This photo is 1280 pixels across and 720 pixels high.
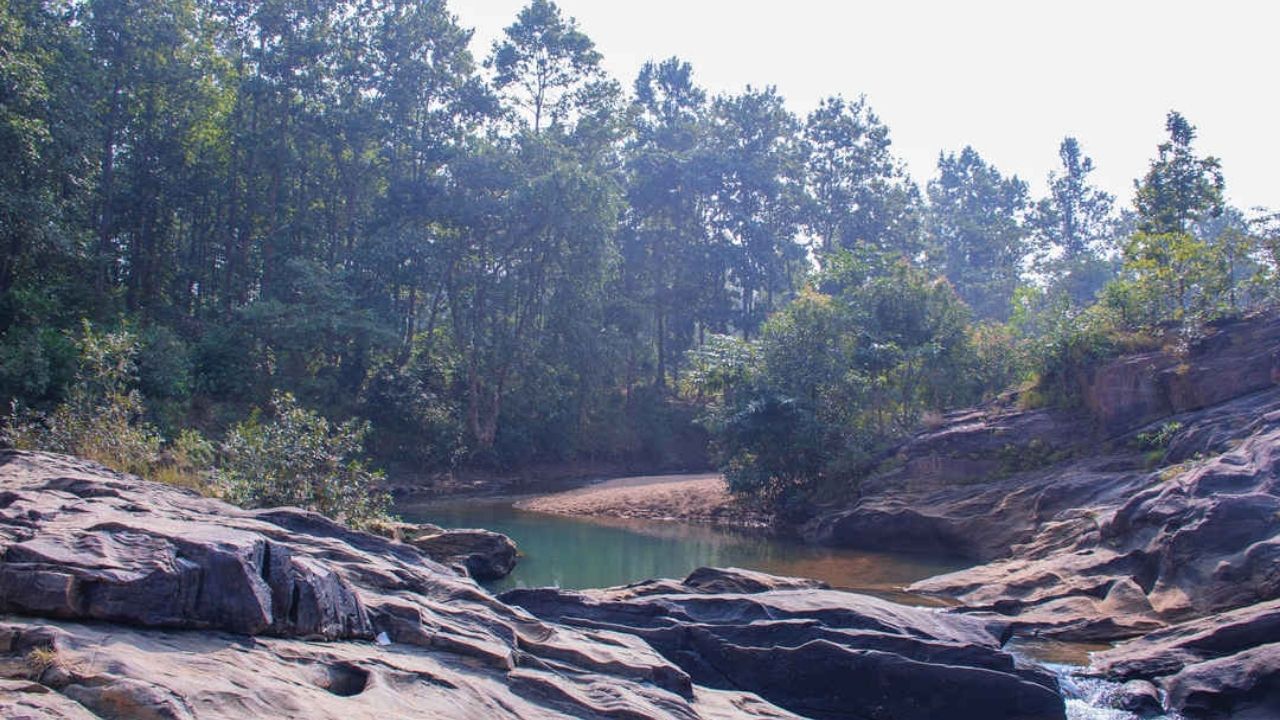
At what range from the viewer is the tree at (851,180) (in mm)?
49188

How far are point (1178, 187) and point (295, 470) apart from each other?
29865 millimetres

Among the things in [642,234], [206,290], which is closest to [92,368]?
[206,290]

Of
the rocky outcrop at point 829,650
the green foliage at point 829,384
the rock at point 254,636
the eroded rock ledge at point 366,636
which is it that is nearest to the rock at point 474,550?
the eroded rock ledge at point 366,636

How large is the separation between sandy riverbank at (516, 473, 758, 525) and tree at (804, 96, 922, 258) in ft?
78.1

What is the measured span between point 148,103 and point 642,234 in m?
21.0

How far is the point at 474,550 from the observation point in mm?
16500

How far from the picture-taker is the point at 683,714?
757 cm

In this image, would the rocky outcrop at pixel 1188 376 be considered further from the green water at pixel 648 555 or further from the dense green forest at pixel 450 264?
the green water at pixel 648 555

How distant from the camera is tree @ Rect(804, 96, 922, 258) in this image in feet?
161

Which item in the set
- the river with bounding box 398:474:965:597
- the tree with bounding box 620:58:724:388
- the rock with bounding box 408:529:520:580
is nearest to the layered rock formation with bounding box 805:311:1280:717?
the river with bounding box 398:474:965:597

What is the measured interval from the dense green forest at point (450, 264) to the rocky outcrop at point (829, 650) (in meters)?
13.0

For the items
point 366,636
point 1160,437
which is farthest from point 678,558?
point 366,636

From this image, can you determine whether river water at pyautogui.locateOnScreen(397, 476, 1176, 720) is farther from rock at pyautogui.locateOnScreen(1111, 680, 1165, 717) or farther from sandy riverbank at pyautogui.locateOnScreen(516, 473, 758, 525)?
sandy riverbank at pyautogui.locateOnScreen(516, 473, 758, 525)

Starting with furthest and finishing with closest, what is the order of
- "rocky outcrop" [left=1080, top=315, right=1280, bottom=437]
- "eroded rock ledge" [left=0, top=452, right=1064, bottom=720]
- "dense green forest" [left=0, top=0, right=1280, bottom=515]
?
1. "dense green forest" [left=0, top=0, right=1280, bottom=515]
2. "rocky outcrop" [left=1080, top=315, right=1280, bottom=437]
3. "eroded rock ledge" [left=0, top=452, right=1064, bottom=720]
